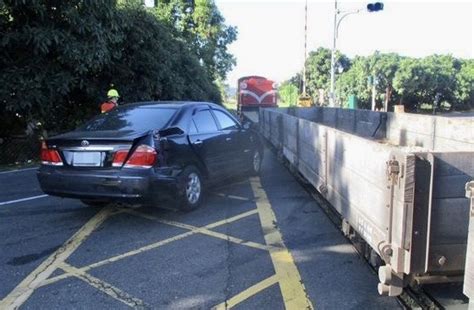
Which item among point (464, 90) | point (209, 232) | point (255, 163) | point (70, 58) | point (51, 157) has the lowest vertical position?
point (209, 232)

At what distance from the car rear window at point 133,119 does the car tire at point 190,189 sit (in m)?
0.72

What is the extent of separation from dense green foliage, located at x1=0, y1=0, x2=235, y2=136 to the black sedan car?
210 inches

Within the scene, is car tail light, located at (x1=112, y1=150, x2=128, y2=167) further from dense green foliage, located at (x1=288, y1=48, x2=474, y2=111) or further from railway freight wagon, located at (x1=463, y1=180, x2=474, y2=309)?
dense green foliage, located at (x1=288, y1=48, x2=474, y2=111)

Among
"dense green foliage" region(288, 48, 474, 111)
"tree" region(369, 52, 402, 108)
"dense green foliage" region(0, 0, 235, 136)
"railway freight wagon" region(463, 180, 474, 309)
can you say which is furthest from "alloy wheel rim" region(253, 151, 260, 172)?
"tree" region(369, 52, 402, 108)

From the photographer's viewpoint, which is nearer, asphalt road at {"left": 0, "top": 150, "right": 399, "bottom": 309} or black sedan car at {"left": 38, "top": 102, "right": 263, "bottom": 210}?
asphalt road at {"left": 0, "top": 150, "right": 399, "bottom": 309}

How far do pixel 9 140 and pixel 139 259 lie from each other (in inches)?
365

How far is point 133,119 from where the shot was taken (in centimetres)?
687

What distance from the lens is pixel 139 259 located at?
203 inches

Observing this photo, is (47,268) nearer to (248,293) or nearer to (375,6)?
(248,293)

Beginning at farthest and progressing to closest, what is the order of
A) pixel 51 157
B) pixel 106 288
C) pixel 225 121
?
pixel 225 121 → pixel 51 157 → pixel 106 288

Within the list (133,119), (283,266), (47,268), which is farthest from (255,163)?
(47,268)

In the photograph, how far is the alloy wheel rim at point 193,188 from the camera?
22.2ft

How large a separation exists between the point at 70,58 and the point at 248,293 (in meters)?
9.44

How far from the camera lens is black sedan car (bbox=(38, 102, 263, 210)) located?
6020mm
